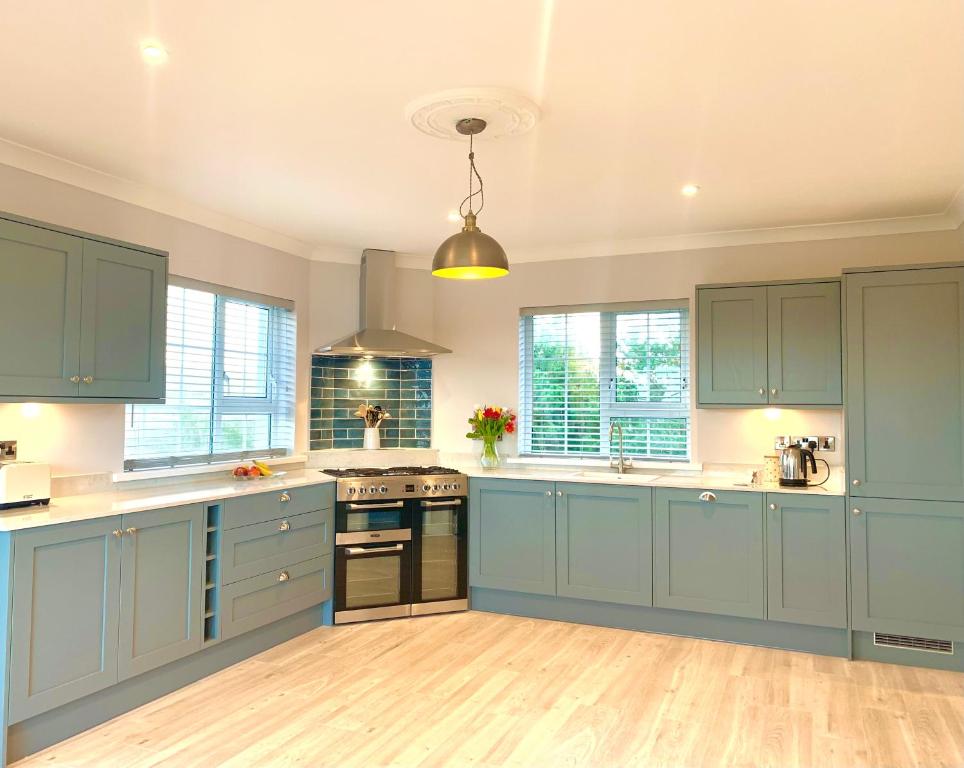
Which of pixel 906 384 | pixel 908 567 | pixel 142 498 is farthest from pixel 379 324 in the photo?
pixel 908 567

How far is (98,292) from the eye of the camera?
3.29 metres

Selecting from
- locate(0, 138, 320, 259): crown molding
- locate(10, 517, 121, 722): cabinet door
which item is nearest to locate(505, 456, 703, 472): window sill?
locate(0, 138, 320, 259): crown molding

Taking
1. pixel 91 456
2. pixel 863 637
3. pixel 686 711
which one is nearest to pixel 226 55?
pixel 91 456

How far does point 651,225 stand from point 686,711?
2802 mm

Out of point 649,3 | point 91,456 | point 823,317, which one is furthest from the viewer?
point 823,317

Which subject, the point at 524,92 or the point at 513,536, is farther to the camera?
the point at 513,536

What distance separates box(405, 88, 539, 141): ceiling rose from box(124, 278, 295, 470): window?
2.00 meters

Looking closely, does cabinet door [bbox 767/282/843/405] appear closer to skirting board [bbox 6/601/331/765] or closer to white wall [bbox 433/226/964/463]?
white wall [bbox 433/226/964/463]

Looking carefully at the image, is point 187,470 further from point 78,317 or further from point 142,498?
point 78,317

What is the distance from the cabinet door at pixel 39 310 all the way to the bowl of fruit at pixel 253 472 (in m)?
Result: 1.30

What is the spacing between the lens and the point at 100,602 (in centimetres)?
302

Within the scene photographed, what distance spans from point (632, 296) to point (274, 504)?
8.89ft

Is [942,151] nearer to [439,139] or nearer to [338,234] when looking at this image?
[439,139]

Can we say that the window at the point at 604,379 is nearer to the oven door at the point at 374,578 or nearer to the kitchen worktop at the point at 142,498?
the oven door at the point at 374,578
